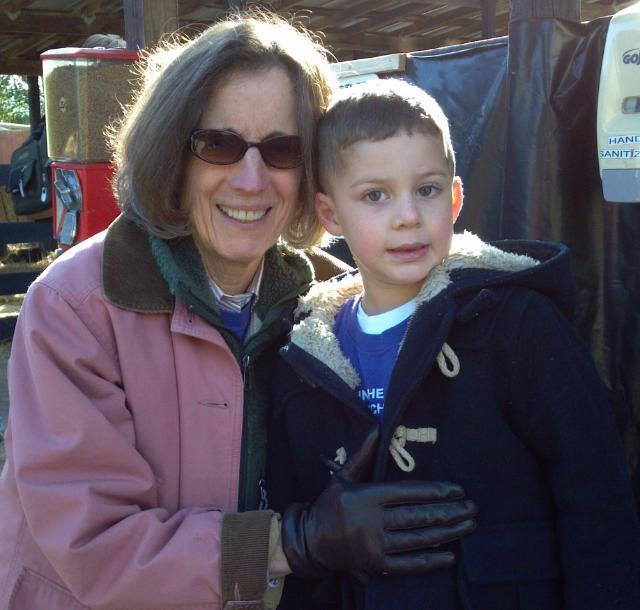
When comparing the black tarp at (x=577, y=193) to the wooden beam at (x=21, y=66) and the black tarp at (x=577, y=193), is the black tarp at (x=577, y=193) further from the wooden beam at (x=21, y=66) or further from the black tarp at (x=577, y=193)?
the wooden beam at (x=21, y=66)

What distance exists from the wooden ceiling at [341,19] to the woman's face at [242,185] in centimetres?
490

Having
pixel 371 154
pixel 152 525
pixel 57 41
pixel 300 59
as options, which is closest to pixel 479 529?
pixel 152 525

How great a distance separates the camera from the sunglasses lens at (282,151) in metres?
1.97

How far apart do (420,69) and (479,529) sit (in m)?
2.32

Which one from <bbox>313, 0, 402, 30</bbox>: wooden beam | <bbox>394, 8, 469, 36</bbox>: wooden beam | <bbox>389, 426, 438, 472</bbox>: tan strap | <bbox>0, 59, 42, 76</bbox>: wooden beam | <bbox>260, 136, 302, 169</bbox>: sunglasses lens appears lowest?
<bbox>389, 426, 438, 472</bbox>: tan strap

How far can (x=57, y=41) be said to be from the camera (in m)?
9.60

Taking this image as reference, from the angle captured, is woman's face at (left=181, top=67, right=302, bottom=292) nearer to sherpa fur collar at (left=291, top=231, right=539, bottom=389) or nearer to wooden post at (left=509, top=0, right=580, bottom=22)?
sherpa fur collar at (left=291, top=231, right=539, bottom=389)

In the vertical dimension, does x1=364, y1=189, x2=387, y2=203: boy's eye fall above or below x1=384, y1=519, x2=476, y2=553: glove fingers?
above

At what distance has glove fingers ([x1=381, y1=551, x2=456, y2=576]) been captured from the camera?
1.63 m

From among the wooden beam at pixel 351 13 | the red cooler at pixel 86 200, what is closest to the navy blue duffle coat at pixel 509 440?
the red cooler at pixel 86 200

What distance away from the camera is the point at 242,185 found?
197 centimetres

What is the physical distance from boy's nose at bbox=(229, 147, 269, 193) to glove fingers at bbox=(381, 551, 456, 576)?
35.5 inches

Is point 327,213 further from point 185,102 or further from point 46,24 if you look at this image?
point 46,24

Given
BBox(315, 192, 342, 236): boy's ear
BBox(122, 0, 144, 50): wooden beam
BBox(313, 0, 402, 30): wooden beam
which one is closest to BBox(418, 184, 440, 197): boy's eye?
BBox(315, 192, 342, 236): boy's ear
